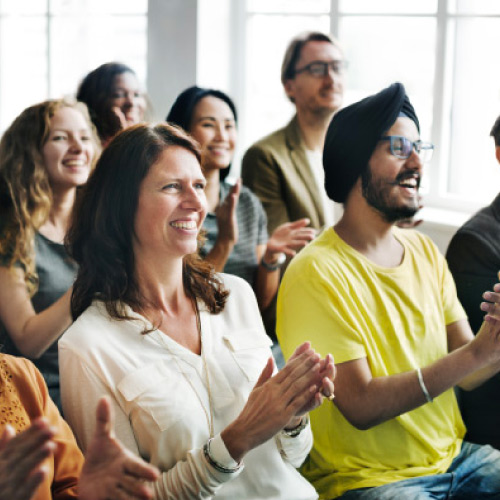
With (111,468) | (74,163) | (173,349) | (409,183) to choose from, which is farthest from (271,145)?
(111,468)

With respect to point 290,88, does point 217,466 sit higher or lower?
lower

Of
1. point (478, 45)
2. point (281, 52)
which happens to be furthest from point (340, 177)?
point (281, 52)

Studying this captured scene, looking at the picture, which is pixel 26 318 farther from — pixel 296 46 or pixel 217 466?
pixel 296 46

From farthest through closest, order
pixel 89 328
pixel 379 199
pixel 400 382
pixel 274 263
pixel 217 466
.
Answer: pixel 274 263, pixel 379 199, pixel 400 382, pixel 89 328, pixel 217 466

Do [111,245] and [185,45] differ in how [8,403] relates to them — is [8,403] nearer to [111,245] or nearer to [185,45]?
[111,245]

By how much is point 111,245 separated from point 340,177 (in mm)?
664

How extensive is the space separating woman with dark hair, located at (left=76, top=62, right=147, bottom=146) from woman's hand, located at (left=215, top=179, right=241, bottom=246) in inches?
34.4

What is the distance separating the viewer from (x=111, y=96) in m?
3.54

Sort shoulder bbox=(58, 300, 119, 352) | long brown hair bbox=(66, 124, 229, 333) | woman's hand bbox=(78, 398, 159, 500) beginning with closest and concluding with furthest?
woman's hand bbox=(78, 398, 159, 500) < shoulder bbox=(58, 300, 119, 352) < long brown hair bbox=(66, 124, 229, 333)

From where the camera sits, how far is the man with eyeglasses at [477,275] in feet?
7.58

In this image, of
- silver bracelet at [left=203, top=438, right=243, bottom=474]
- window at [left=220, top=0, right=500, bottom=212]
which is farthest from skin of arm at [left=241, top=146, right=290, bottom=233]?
silver bracelet at [left=203, top=438, right=243, bottom=474]

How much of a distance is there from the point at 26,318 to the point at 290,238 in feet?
2.73

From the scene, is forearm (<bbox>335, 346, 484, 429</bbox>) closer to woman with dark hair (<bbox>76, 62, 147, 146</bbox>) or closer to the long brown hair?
the long brown hair

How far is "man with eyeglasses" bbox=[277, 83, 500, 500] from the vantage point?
1962 millimetres
